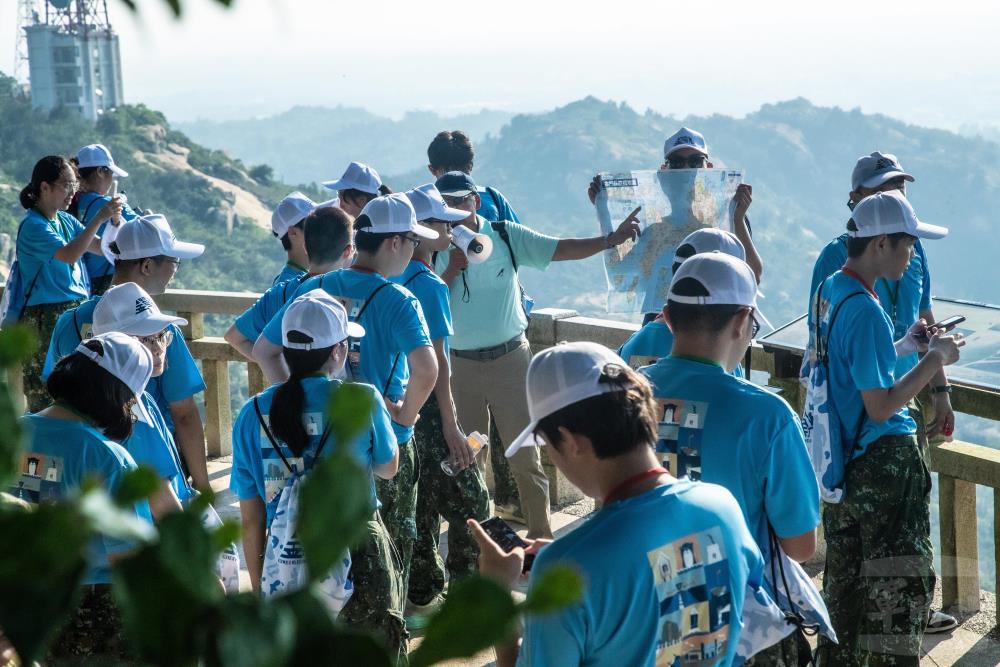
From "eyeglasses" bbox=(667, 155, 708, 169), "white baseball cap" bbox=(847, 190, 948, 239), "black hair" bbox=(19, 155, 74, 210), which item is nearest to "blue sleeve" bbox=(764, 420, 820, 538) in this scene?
"white baseball cap" bbox=(847, 190, 948, 239)

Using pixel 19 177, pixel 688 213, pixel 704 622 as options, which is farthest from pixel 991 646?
pixel 19 177

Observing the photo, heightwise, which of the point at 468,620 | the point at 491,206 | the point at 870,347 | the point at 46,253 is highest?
the point at 468,620

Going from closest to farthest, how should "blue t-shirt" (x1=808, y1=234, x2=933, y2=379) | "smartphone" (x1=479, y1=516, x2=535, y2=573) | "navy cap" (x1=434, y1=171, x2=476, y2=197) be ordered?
"smartphone" (x1=479, y1=516, x2=535, y2=573)
"blue t-shirt" (x1=808, y1=234, x2=933, y2=379)
"navy cap" (x1=434, y1=171, x2=476, y2=197)

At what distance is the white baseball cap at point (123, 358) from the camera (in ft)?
10.2

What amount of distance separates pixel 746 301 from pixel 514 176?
115 meters

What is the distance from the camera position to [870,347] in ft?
11.9

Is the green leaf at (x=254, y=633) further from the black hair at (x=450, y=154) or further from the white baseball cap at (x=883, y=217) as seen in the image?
the black hair at (x=450, y=154)

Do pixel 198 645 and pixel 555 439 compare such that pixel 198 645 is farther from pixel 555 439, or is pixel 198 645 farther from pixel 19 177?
pixel 19 177

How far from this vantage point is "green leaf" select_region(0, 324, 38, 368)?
1.89ft

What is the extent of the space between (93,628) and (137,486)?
2489 mm

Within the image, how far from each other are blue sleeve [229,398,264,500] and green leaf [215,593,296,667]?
2.88 meters

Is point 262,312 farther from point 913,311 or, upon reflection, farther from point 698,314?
point 913,311

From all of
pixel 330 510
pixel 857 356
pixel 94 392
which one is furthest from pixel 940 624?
pixel 330 510

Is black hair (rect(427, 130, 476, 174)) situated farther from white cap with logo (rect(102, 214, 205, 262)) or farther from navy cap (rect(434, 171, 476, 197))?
white cap with logo (rect(102, 214, 205, 262))
